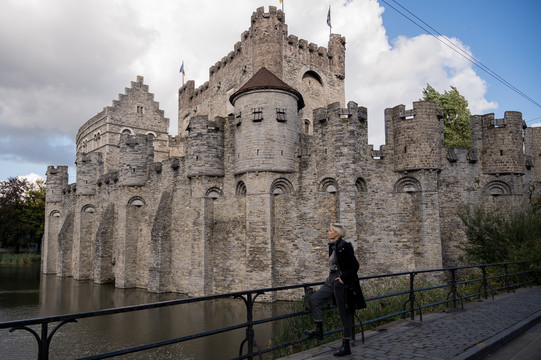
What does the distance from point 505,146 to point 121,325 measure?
56.8 ft

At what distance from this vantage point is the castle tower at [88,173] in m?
29.3

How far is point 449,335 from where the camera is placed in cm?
591

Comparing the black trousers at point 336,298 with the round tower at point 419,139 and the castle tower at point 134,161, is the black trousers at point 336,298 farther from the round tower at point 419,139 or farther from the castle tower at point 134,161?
the castle tower at point 134,161

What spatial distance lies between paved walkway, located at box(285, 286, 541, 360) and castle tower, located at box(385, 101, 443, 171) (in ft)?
28.0

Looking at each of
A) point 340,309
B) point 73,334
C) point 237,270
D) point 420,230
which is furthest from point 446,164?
point 73,334

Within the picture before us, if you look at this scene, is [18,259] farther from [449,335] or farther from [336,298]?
Answer: [449,335]

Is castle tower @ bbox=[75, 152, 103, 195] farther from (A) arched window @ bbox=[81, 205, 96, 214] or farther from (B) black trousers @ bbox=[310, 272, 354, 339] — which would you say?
(B) black trousers @ bbox=[310, 272, 354, 339]

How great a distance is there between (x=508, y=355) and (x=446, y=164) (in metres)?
12.9

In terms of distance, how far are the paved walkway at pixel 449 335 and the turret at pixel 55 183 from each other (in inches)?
1374

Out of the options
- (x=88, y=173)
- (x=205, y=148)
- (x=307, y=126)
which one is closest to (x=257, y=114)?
(x=205, y=148)

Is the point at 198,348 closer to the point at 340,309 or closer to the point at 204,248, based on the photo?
the point at 340,309

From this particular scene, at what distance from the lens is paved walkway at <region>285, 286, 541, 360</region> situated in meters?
4.98

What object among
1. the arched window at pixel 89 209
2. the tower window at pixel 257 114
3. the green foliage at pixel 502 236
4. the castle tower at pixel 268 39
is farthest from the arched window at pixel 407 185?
the arched window at pixel 89 209

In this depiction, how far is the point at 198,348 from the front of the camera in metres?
10.2
